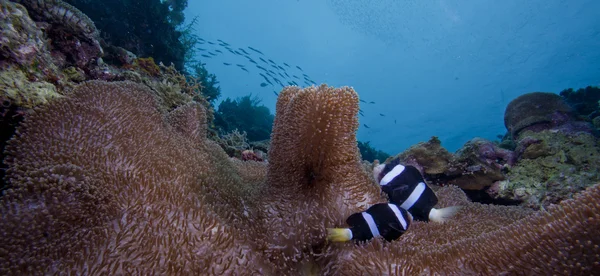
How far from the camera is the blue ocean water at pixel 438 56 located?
4016cm

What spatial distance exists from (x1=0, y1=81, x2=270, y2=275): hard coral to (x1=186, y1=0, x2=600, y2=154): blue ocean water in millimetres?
24592

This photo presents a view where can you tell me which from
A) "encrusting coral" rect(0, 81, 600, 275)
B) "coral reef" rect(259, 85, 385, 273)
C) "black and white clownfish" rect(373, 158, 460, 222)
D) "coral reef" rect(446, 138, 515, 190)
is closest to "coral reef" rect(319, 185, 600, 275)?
"encrusting coral" rect(0, 81, 600, 275)

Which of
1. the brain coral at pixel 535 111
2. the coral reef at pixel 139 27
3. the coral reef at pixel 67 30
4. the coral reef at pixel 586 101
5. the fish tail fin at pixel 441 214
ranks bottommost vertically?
the fish tail fin at pixel 441 214

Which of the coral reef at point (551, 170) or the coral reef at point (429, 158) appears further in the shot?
the coral reef at point (429, 158)

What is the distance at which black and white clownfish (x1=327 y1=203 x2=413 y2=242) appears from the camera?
1.98 metres

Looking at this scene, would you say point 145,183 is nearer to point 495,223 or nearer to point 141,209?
point 141,209

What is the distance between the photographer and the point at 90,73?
3973 millimetres

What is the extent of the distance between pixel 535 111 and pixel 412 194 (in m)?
8.41

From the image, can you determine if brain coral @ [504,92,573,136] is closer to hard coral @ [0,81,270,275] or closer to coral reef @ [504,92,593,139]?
coral reef @ [504,92,593,139]

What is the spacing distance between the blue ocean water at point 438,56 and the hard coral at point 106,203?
24.6 metres

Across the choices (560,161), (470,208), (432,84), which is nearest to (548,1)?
(432,84)

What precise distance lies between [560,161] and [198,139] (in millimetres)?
6511

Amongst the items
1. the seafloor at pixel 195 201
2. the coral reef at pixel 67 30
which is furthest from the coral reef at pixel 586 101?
the coral reef at pixel 67 30

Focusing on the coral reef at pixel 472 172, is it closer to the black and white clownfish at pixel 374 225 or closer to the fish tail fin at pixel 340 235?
the black and white clownfish at pixel 374 225
